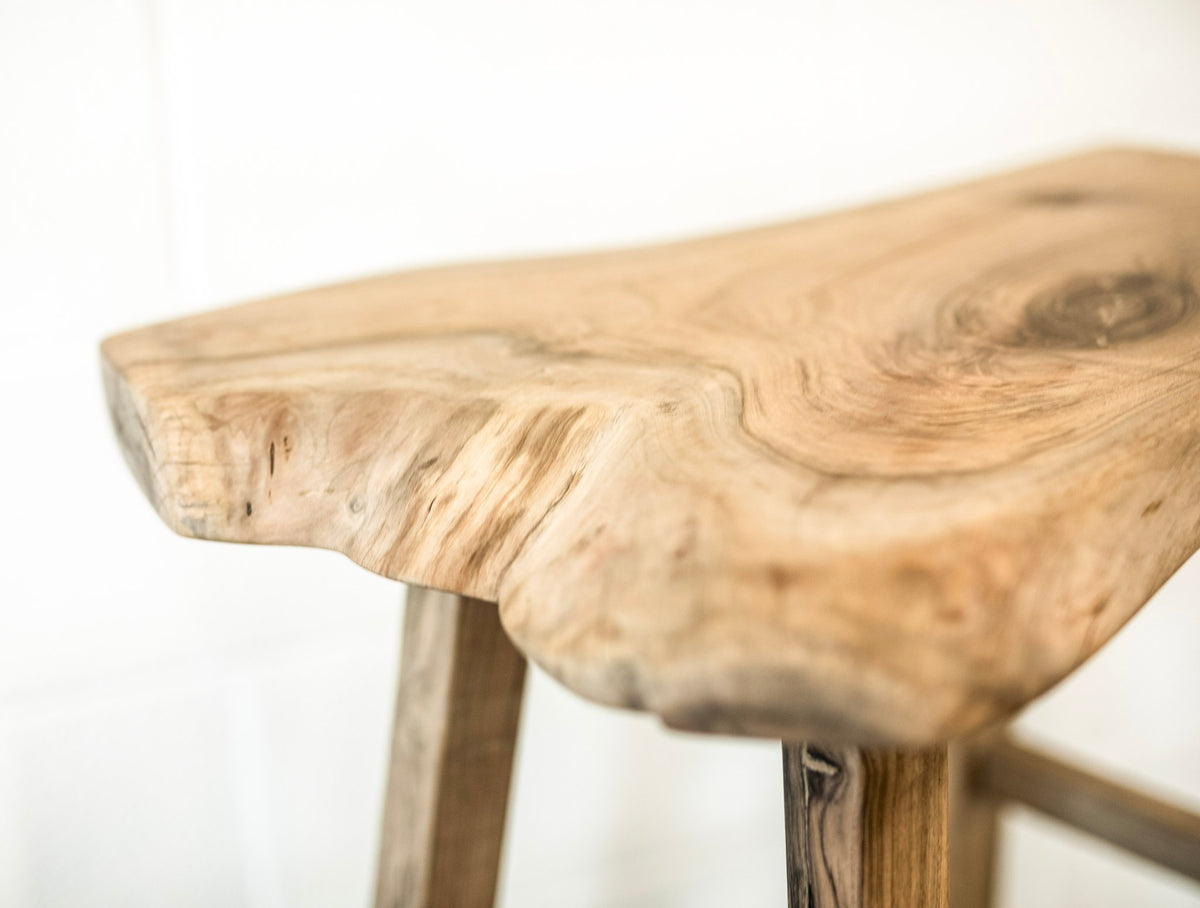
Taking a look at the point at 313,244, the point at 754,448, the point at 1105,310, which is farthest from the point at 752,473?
the point at 313,244

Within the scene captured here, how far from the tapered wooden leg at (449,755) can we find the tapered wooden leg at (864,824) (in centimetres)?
16

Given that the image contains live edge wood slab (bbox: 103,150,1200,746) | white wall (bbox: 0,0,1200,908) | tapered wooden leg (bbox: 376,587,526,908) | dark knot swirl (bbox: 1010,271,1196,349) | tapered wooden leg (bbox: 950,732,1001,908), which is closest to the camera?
live edge wood slab (bbox: 103,150,1200,746)

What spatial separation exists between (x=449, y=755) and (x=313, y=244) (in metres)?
0.29

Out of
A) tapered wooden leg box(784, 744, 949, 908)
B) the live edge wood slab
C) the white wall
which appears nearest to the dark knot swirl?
the live edge wood slab

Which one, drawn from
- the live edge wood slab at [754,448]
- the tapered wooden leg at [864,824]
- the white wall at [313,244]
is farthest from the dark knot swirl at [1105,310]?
the white wall at [313,244]

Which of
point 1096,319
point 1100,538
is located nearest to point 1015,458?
point 1100,538

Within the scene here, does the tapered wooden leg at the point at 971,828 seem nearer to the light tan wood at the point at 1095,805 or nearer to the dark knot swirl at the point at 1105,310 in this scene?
the light tan wood at the point at 1095,805

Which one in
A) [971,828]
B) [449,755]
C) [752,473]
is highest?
[752,473]

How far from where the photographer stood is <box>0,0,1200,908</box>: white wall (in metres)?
0.51

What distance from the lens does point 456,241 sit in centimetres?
60

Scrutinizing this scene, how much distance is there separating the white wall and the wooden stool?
0.68 feet

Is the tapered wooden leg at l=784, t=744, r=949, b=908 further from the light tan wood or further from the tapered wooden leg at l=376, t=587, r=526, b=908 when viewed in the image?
the light tan wood

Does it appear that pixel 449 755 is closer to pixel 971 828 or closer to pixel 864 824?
pixel 864 824

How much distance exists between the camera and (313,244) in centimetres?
56
